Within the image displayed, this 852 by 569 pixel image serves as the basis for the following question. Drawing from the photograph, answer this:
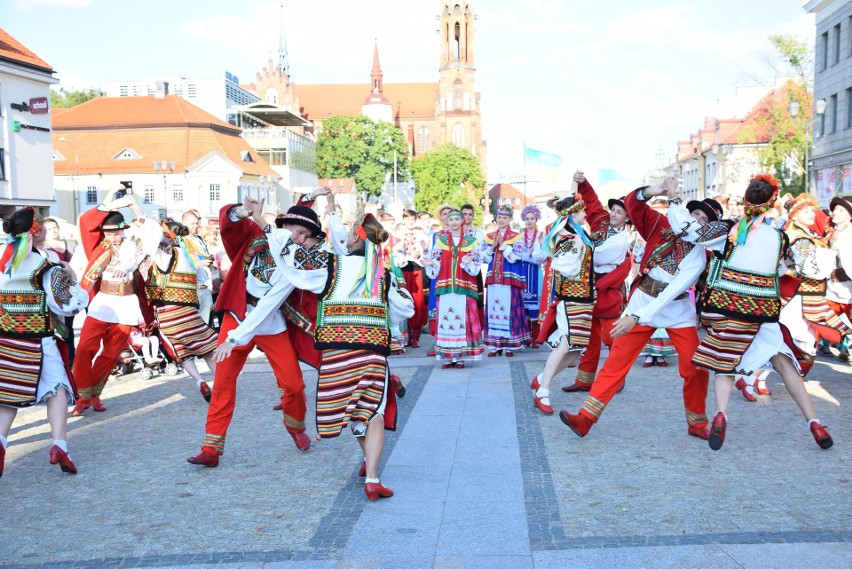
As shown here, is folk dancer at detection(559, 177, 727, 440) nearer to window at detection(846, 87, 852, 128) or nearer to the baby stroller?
the baby stroller

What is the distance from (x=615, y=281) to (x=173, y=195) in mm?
49026

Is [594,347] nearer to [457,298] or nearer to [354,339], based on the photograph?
[457,298]

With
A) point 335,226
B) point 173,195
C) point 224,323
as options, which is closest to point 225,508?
point 224,323

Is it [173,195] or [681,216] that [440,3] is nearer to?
[173,195]

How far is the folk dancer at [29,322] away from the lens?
6062 millimetres

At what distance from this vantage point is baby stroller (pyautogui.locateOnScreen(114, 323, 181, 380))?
34.4 ft

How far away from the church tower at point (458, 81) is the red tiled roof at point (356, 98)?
7.79m

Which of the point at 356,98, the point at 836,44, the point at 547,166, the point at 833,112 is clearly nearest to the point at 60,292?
the point at 547,166

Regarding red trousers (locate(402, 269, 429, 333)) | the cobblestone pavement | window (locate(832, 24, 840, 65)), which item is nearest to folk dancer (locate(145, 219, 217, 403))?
the cobblestone pavement

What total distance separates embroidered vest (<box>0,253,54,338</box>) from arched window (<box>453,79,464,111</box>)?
387 feet

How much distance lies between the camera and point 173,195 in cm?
5350

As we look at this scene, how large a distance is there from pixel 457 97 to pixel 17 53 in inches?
3603

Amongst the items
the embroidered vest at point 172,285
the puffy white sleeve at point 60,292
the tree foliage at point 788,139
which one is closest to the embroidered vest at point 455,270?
the embroidered vest at point 172,285

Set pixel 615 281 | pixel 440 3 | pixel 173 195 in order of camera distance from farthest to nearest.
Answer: pixel 440 3 → pixel 173 195 → pixel 615 281
